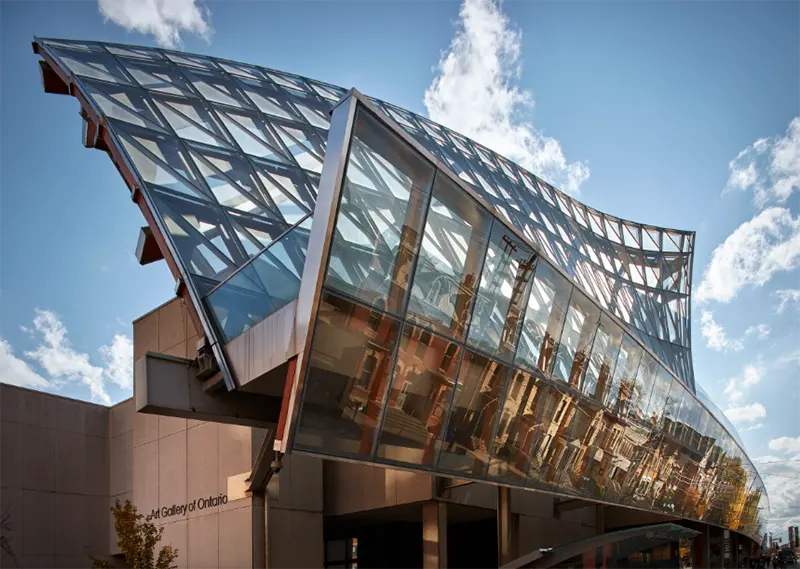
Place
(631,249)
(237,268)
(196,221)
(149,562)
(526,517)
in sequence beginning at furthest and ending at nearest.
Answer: (631,249) < (526,517) < (149,562) < (196,221) < (237,268)

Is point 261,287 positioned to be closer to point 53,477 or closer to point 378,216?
point 378,216

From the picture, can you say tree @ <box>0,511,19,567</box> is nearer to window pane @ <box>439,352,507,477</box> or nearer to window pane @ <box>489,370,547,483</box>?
window pane @ <box>489,370,547,483</box>

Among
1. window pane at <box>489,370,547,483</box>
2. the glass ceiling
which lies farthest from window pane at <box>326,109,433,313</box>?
window pane at <box>489,370,547,483</box>

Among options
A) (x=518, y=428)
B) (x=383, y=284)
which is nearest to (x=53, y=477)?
(x=518, y=428)

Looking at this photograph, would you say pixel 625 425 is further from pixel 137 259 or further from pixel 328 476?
pixel 137 259

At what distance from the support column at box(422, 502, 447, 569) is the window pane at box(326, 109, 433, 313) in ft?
48.6

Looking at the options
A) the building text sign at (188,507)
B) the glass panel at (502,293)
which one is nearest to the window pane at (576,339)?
the glass panel at (502,293)

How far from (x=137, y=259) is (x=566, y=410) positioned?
11275mm

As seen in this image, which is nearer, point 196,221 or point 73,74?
point 196,221

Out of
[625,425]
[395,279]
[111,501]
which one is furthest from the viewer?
[111,501]

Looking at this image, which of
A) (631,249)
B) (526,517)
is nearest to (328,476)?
(526,517)

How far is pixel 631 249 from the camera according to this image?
2186 inches

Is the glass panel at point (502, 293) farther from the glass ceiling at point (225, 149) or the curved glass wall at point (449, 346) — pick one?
the glass ceiling at point (225, 149)

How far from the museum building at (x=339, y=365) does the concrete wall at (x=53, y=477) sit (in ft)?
0.36
